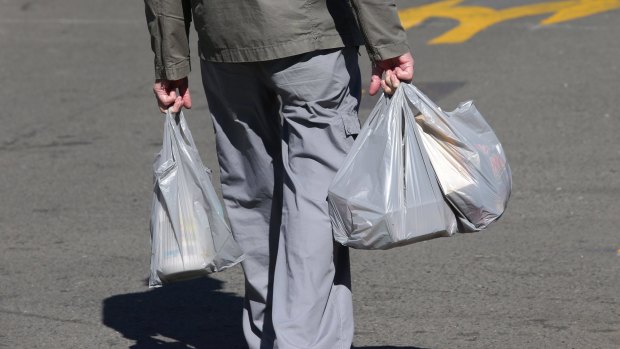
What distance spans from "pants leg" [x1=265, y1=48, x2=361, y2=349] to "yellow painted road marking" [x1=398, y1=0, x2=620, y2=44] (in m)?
6.81

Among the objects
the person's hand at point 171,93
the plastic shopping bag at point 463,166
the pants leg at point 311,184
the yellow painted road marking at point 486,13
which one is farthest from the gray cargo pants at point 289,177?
the yellow painted road marking at point 486,13

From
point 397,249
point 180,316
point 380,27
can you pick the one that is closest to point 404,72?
point 380,27

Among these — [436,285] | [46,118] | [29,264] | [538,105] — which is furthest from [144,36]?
[436,285]

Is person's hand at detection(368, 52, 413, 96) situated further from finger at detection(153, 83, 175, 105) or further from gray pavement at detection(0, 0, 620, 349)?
gray pavement at detection(0, 0, 620, 349)

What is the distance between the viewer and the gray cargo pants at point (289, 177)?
3424 millimetres

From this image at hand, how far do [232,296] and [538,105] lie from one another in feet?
11.7

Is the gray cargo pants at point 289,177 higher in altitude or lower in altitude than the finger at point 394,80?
lower

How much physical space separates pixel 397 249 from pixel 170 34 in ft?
6.53

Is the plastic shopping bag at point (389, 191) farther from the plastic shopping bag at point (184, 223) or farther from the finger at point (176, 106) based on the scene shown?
the finger at point (176, 106)

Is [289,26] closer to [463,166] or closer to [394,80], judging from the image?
[394,80]

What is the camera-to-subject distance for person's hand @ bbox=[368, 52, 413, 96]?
11.1 feet

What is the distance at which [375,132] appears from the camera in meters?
3.41

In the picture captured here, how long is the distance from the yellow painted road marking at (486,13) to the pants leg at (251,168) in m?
6.60

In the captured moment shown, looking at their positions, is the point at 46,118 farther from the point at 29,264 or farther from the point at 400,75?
the point at 400,75
